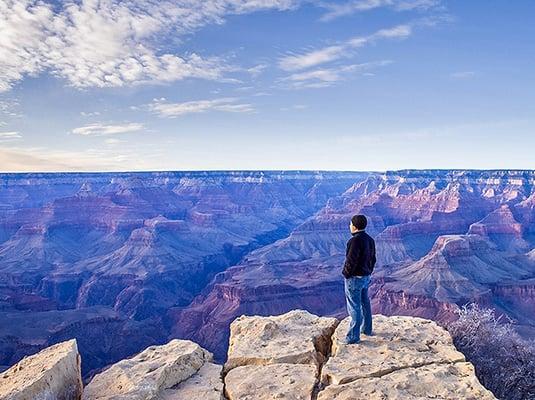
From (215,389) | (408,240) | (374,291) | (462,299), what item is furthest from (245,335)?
(408,240)

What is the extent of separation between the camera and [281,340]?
876cm

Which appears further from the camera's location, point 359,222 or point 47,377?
point 359,222

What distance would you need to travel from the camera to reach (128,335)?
2191 inches

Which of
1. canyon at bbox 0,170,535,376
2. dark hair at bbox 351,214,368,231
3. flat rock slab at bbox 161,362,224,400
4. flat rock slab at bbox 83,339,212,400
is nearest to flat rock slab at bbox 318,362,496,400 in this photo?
flat rock slab at bbox 161,362,224,400

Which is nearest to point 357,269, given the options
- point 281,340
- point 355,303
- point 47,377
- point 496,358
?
point 355,303

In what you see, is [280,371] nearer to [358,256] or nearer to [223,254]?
[358,256]

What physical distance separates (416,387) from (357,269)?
86.1 inches

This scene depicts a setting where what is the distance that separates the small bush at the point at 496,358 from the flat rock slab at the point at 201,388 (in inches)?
209

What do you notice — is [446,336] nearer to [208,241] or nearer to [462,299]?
[462,299]

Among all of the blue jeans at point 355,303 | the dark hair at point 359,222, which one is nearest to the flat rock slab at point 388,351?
the blue jeans at point 355,303

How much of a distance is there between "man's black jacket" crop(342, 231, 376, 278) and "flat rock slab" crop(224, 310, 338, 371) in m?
1.53

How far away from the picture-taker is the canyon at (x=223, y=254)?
190 ft

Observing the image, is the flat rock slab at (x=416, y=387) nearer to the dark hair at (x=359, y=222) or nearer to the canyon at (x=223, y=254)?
the dark hair at (x=359, y=222)

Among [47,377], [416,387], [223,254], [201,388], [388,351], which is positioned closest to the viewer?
[416,387]
